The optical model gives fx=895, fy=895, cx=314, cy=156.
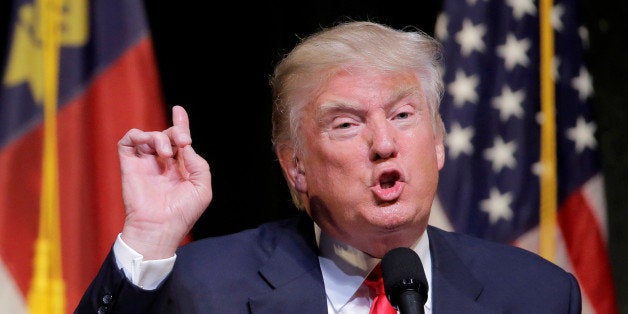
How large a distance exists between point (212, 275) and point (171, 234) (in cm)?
37

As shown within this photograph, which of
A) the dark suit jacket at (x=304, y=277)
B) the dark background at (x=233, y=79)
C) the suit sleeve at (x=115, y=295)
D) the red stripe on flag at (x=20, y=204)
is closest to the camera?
the suit sleeve at (x=115, y=295)

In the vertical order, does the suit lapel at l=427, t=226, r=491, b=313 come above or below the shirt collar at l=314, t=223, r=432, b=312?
below

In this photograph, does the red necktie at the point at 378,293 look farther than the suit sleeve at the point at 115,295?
Yes

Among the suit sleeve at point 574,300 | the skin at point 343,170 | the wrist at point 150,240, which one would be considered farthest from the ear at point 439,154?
the wrist at point 150,240

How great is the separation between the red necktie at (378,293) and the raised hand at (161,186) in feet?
1.52

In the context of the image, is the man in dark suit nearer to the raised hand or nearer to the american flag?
the raised hand

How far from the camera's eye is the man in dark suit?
6.34 ft

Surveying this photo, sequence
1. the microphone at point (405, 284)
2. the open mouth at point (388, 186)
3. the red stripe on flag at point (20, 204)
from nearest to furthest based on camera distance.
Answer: the microphone at point (405, 284) < the open mouth at point (388, 186) < the red stripe on flag at point (20, 204)

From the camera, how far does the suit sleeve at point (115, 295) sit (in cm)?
187

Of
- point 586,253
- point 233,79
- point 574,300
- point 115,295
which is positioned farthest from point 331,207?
point 586,253

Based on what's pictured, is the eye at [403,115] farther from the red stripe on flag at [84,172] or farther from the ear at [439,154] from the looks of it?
the red stripe on flag at [84,172]

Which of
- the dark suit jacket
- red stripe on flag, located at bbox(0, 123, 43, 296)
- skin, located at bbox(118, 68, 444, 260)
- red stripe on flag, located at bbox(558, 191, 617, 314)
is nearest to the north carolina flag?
red stripe on flag, located at bbox(0, 123, 43, 296)

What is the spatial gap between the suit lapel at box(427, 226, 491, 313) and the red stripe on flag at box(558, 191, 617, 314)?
1.00 metres

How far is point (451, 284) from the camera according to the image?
2289 millimetres
